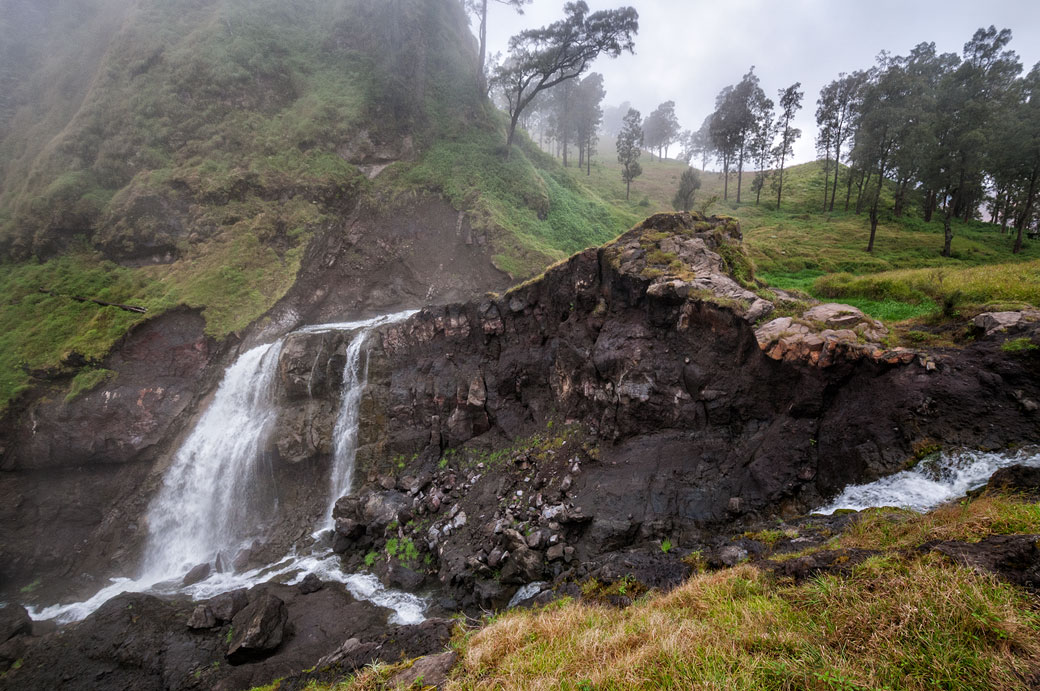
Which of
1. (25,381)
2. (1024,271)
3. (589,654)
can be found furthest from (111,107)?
(1024,271)

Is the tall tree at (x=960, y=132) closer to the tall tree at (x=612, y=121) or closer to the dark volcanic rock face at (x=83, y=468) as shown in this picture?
the dark volcanic rock face at (x=83, y=468)

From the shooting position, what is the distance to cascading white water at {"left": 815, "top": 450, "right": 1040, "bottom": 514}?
6.81 m

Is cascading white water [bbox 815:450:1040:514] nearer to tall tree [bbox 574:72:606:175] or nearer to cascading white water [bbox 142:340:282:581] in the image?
cascading white water [bbox 142:340:282:581]

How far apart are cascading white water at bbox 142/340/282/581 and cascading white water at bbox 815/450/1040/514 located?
19466 millimetres

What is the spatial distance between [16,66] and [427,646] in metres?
52.4

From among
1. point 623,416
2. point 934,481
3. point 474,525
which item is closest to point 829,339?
point 934,481

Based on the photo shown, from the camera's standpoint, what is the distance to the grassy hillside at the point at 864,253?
11.5 meters

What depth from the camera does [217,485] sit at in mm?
16500

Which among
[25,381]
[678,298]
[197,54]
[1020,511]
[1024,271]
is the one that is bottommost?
[25,381]

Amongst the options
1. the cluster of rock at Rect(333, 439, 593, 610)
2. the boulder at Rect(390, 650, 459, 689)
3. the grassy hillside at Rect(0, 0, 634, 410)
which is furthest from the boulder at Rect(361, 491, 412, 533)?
the grassy hillside at Rect(0, 0, 634, 410)

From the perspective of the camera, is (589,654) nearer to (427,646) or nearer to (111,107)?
(427,646)

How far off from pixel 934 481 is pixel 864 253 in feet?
69.2

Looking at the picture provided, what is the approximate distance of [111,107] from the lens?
84.6 feet

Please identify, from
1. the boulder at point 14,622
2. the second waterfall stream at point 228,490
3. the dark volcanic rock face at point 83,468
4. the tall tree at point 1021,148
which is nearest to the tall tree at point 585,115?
the tall tree at point 1021,148
